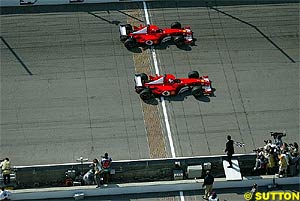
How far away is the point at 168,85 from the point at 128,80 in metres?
2.06

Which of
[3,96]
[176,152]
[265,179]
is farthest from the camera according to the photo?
[3,96]

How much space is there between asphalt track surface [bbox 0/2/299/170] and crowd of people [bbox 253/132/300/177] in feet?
5.63

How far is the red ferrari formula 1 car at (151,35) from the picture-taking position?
1332 inches

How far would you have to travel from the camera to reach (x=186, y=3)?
120 feet

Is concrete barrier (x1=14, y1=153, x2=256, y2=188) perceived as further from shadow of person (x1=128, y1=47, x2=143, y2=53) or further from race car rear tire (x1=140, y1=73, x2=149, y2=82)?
shadow of person (x1=128, y1=47, x2=143, y2=53)

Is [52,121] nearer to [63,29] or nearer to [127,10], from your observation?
[63,29]

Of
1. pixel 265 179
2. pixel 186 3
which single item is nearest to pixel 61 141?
pixel 265 179

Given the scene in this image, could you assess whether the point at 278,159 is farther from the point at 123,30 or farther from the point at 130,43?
the point at 123,30

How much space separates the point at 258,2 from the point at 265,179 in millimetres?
12949

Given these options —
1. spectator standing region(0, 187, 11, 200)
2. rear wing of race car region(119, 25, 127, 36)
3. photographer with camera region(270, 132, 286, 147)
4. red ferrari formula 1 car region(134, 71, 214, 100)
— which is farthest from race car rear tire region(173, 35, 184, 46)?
spectator standing region(0, 187, 11, 200)

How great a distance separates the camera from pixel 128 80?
32375mm

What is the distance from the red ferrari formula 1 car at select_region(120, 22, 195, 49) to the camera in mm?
33844

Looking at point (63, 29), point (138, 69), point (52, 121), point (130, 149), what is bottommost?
point (130, 149)

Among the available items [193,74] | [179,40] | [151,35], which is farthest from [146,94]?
[179,40]
